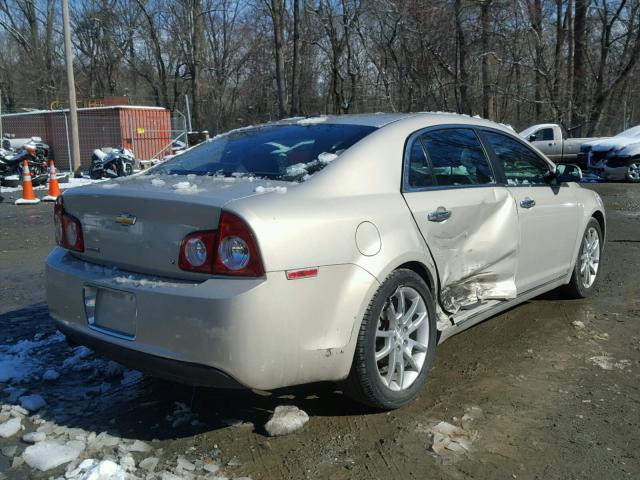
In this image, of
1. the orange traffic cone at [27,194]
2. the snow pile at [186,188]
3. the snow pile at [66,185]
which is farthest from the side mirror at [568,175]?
the snow pile at [66,185]

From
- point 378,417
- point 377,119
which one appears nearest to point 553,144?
point 377,119

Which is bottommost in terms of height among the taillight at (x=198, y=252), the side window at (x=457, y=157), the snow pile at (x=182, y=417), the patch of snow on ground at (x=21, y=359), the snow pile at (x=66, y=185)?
the snow pile at (x=182, y=417)

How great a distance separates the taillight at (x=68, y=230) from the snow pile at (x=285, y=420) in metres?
1.34

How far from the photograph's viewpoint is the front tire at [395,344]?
3082 mm

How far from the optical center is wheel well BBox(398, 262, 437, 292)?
338cm

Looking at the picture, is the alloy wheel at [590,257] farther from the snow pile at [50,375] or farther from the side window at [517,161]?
the snow pile at [50,375]

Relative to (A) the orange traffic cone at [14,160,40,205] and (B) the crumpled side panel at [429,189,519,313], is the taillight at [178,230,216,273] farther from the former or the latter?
(A) the orange traffic cone at [14,160,40,205]

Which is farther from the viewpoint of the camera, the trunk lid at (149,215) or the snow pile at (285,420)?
the snow pile at (285,420)

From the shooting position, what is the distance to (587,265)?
545cm

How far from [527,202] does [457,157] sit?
71cm

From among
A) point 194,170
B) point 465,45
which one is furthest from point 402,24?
point 194,170

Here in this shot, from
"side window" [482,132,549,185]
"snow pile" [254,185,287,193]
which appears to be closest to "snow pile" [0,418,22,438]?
"snow pile" [254,185,287,193]

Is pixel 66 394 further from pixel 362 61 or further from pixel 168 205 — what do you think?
pixel 362 61

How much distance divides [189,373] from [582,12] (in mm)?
28988
